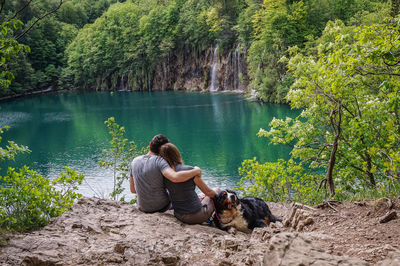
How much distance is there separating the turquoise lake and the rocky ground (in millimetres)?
4544

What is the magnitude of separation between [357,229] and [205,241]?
1685 millimetres

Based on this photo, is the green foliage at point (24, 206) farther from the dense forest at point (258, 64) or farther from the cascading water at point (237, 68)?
the cascading water at point (237, 68)

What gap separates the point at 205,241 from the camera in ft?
12.9

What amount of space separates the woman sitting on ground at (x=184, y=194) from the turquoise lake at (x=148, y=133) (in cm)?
440

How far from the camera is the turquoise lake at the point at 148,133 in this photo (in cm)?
1828

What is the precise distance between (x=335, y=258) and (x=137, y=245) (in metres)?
2.11

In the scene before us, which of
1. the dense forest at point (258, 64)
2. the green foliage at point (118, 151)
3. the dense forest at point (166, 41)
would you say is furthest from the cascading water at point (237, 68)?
the green foliage at point (118, 151)

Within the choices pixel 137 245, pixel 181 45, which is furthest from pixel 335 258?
pixel 181 45

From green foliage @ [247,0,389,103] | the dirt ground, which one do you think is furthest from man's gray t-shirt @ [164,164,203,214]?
green foliage @ [247,0,389,103]

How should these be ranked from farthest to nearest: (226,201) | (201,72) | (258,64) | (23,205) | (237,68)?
(201,72) < (237,68) < (258,64) < (226,201) < (23,205)

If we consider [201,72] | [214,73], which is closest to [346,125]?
[214,73]

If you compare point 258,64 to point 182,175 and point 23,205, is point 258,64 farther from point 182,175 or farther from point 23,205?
point 23,205

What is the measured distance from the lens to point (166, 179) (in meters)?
4.86

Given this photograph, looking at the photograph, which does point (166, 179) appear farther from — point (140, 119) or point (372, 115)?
point (140, 119)
